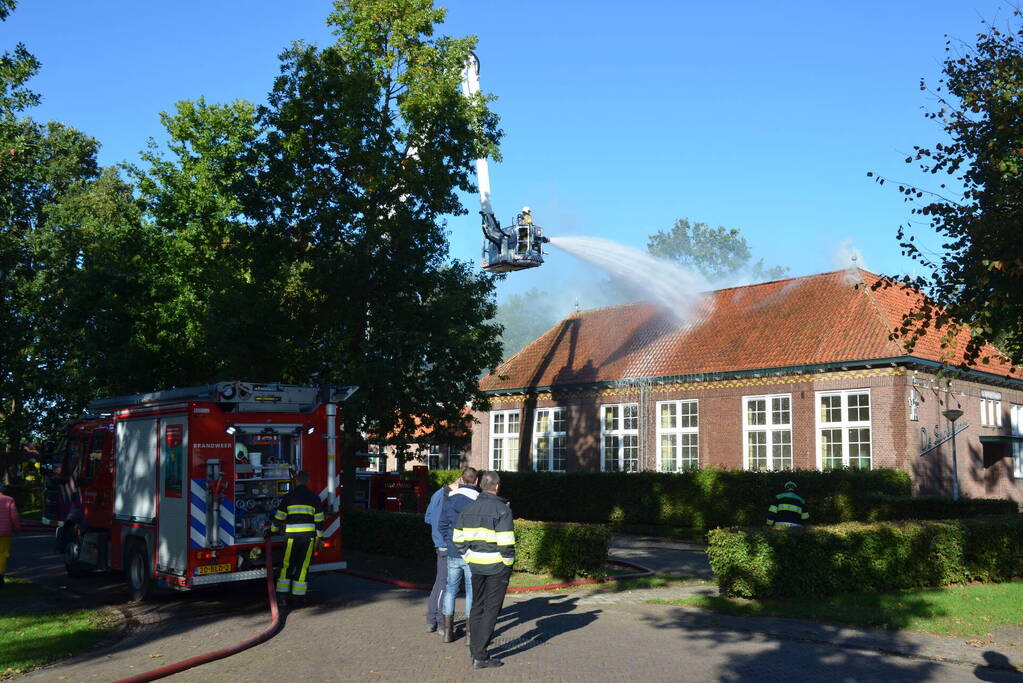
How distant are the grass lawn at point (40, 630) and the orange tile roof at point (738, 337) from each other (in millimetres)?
15903

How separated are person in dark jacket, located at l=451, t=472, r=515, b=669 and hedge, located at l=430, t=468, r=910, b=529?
1527 cm

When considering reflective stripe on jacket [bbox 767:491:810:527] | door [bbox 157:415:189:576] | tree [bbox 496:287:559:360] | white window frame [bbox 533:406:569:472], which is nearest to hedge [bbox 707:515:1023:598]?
reflective stripe on jacket [bbox 767:491:810:527]

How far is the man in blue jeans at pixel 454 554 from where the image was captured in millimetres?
9680

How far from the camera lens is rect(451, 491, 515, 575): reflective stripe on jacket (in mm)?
8656

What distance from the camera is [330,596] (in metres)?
13.0

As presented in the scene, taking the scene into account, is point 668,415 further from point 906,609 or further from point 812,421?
point 906,609

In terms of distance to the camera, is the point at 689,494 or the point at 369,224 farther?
the point at 689,494

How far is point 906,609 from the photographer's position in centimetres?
1148

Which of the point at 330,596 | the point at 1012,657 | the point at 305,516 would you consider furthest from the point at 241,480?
the point at 1012,657

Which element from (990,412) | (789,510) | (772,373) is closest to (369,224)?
(789,510)

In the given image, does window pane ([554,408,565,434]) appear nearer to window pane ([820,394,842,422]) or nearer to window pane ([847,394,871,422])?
window pane ([820,394,842,422])

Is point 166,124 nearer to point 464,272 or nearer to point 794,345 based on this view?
point 464,272

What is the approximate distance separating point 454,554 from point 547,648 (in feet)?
4.81

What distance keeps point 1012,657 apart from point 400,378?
43.2 feet
